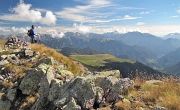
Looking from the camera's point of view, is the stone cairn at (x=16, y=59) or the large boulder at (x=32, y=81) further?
the stone cairn at (x=16, y=59)

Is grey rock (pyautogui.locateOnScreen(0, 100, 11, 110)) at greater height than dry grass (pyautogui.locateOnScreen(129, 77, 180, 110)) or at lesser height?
lesser

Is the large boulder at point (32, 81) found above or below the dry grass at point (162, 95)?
below

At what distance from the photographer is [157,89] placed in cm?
1174

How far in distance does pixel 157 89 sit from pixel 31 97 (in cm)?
1078

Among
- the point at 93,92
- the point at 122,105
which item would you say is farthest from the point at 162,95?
the point at 93,92

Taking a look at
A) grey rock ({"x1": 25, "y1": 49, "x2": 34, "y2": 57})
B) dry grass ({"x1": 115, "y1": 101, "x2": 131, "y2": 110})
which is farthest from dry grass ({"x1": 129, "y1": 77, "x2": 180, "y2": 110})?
grey rock ({"x1": 25, "y1": 49, "x2": 34, "y2": 57})

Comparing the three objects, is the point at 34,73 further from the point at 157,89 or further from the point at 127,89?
the point at 157,89

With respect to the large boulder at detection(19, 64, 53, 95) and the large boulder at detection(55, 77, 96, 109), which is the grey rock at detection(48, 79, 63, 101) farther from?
the large boulder at detection(19, 64, 53, 95)

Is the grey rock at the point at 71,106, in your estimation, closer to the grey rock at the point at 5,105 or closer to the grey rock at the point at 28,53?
the grey rock at the point at 5,105

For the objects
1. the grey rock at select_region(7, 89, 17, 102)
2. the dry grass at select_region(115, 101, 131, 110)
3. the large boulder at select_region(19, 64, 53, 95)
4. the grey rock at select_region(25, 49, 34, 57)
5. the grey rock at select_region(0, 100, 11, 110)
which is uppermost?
the grey rock at select_region(25, 49, 34, 57)

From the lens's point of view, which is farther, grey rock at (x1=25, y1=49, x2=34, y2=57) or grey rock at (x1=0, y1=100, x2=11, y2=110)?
grey rock at (x1=25, y1=49, x2=34, y2=57)

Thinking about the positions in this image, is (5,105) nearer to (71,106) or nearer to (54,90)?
(54,90)

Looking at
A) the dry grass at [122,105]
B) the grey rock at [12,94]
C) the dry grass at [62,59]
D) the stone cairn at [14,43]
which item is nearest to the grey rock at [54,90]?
the dry grass at [122,105]

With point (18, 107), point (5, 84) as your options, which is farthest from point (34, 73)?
point (5, 84)
